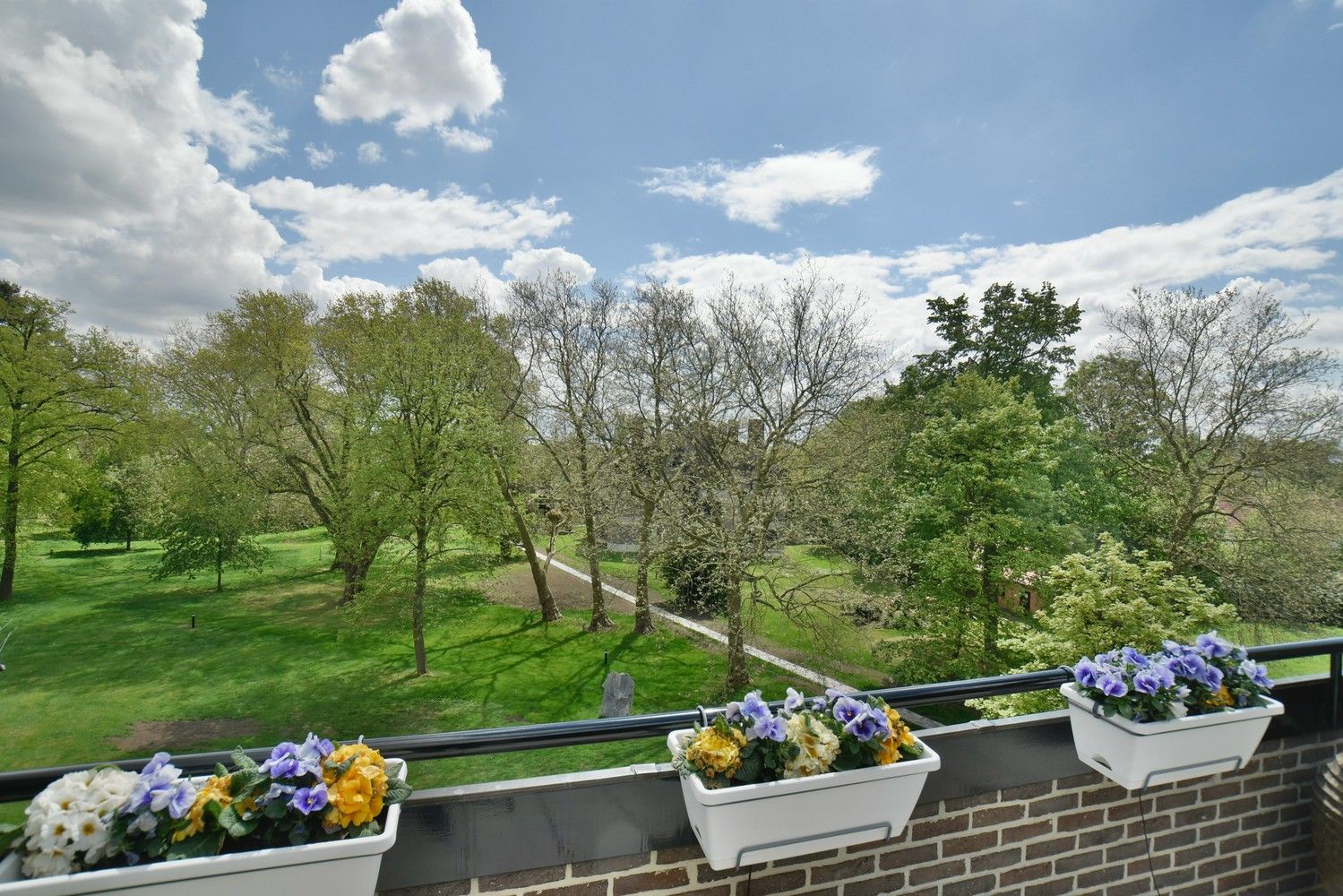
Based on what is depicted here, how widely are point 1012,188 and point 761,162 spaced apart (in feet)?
23.1

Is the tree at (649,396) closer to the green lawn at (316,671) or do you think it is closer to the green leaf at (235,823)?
the green lawn at (316,671)

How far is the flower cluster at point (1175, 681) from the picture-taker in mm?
1305

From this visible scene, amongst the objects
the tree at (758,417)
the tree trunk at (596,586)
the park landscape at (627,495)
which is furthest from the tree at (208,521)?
the tree at (758,417)

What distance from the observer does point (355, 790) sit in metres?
0.83

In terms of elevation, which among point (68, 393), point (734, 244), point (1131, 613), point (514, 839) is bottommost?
point (1131, 613)

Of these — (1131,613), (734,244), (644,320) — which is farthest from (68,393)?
(1131,613)

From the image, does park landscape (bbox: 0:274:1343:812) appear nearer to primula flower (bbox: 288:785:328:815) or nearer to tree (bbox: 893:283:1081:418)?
tree (bbox: 893:283:1081:418)

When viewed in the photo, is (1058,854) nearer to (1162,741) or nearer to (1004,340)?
(1162,741)

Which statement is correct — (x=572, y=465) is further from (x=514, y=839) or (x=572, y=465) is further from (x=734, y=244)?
(x=514, y=839)

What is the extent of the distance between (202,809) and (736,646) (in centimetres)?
951

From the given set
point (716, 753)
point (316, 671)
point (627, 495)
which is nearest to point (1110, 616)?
→ point (716, 753)

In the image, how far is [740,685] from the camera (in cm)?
997

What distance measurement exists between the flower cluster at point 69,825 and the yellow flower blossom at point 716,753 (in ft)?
2.42

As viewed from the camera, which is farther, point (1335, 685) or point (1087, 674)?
point (1335, 685)
